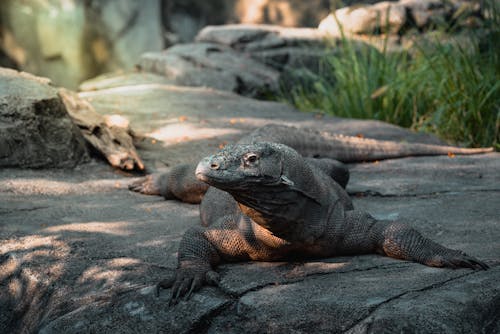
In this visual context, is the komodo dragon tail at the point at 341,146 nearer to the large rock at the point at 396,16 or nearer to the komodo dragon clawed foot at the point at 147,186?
the komodo dragon clawed foot at the point at 147,186

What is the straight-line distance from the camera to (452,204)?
5047 mm

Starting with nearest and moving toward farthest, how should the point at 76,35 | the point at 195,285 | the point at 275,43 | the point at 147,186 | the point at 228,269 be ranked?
the point at 195,285 < the point at 228,269 < the point at 147,186 < the point at 275,43 < the point at 76,35

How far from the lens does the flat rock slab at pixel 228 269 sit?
3.00 meters

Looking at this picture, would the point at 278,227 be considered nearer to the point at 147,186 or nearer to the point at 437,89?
the point at 147,186

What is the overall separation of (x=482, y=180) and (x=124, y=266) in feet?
10.9

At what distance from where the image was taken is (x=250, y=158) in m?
3.30

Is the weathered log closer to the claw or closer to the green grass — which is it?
the green grass

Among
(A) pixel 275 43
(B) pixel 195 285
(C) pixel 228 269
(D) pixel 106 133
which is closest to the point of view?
(B) pixel 195 285

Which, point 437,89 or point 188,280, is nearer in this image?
point 188,280

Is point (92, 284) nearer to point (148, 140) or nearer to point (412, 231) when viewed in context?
point (412, 231)

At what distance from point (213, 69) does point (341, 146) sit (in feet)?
20.5

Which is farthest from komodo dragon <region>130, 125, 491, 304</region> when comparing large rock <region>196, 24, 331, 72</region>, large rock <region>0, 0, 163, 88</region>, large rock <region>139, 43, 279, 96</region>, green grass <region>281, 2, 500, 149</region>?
large rock <region>0, 0, 163, 88</region>

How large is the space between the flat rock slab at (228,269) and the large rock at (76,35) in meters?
7.39

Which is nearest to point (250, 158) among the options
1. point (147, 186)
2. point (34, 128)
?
point (147, 186)
